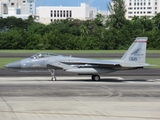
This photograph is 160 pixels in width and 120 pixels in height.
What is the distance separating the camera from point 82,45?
350 ft

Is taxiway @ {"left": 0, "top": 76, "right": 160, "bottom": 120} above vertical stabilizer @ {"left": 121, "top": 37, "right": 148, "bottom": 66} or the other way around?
the other way around

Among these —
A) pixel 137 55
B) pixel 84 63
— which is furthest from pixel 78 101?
pixel 137 55

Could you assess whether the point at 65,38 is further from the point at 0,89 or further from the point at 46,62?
the point at 0,89

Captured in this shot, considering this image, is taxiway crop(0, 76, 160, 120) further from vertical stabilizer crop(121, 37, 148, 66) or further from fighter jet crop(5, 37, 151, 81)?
vertical stabilizer crop(121, 37, 148, 66)

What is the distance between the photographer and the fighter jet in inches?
1436

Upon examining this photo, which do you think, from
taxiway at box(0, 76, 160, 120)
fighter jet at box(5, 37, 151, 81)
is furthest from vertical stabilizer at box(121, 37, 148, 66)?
taxiway at box(0, 76, 160, 120)

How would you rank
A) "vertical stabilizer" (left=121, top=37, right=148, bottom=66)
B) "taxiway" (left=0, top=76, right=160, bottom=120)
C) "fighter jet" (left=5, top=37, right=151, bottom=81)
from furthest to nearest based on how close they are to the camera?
"vertical stabilizer" (left=121, top=37, right=148, bottom=66), "fighter jet" (left=5, top=37, right=151, bottom=81), "taxiway" (left=0, top=76, right=160, bottom=120)

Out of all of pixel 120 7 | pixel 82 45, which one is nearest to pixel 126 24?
pixel 120 7

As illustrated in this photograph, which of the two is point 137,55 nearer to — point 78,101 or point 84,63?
point 84,63

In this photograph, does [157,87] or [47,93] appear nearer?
[47,93]

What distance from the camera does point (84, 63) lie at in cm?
3684

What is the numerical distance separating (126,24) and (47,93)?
100083 millimetres

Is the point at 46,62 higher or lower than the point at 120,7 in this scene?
lower

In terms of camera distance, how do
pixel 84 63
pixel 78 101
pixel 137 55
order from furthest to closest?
1. pixel 137 55
2. pixel 84 63
3. pixel 78 101
